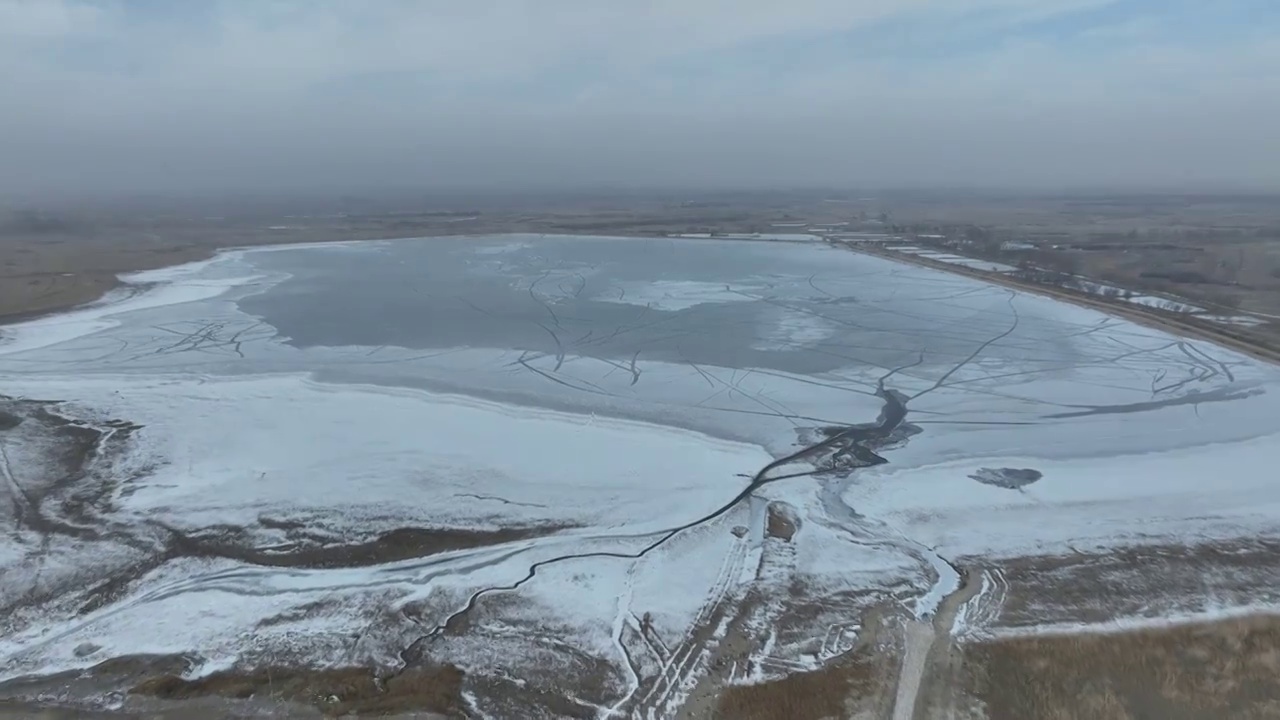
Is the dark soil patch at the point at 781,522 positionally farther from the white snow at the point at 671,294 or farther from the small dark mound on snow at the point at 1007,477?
the white snow at the point at 671,294

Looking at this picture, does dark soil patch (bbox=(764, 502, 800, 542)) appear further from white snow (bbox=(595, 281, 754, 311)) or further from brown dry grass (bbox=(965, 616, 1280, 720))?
white snow (bbox=(595, 281, 754, 311))

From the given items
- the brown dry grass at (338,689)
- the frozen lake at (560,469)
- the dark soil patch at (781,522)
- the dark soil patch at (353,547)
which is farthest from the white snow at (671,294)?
the brown dry grass at (338,689)

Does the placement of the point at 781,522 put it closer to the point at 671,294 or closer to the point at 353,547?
the point at 353,547

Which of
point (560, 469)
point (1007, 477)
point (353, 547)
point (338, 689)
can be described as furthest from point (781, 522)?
point (338, 689)

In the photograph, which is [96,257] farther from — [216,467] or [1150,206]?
[1150,206]

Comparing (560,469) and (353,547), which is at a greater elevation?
(560,469)

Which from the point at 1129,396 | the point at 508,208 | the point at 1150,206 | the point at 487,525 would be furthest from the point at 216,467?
the point at 1150,206
